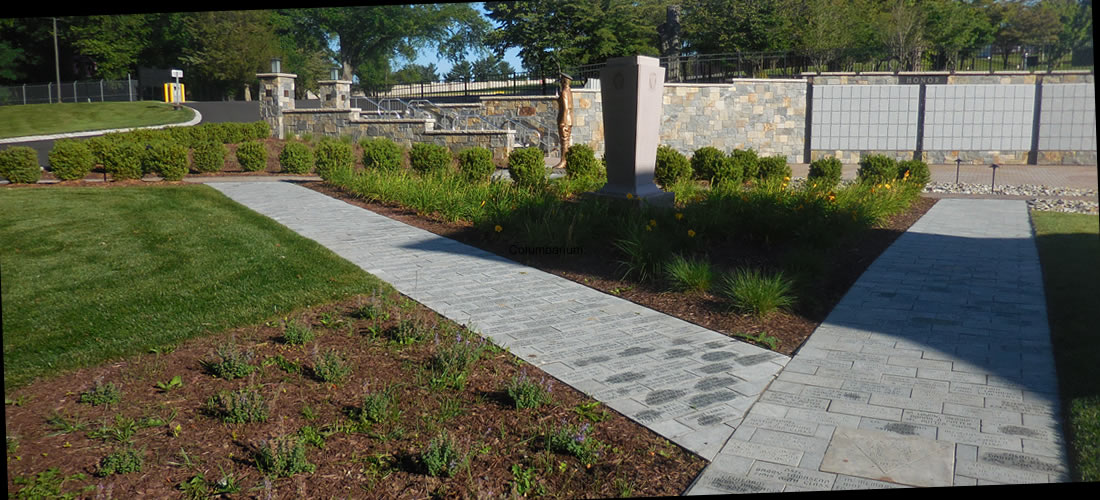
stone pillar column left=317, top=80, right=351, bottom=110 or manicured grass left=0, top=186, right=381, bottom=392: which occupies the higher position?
stone pillar column left=317, top=80, right=351, bottom=110

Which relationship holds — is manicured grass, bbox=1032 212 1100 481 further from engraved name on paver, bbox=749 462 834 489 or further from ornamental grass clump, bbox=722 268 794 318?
ornamental grass clump, bbox=722 268 794 318

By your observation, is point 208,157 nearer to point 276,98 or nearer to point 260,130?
point 260,130

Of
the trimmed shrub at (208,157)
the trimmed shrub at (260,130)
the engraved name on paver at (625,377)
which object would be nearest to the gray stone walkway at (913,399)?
the engraved name on paver at (625,377)

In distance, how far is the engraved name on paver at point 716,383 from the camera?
4.30m

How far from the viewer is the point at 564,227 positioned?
26.4 ft

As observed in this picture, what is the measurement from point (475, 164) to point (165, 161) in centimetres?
630

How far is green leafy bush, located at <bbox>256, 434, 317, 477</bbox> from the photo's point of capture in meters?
3.22

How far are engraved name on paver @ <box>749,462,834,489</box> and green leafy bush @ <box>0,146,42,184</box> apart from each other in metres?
14.8

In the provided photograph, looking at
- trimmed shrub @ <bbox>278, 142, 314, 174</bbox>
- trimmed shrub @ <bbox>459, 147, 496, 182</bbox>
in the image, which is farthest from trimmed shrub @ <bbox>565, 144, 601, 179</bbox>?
trimmed shrub @ <bbox>278, 142, 314, 174</bbox>

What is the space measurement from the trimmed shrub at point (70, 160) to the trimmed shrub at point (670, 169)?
11159 mm

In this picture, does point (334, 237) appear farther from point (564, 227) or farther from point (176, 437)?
point (176, 437)

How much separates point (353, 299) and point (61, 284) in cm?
280

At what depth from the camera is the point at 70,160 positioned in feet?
45.0

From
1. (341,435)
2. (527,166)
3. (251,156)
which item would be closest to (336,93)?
(251,156)
